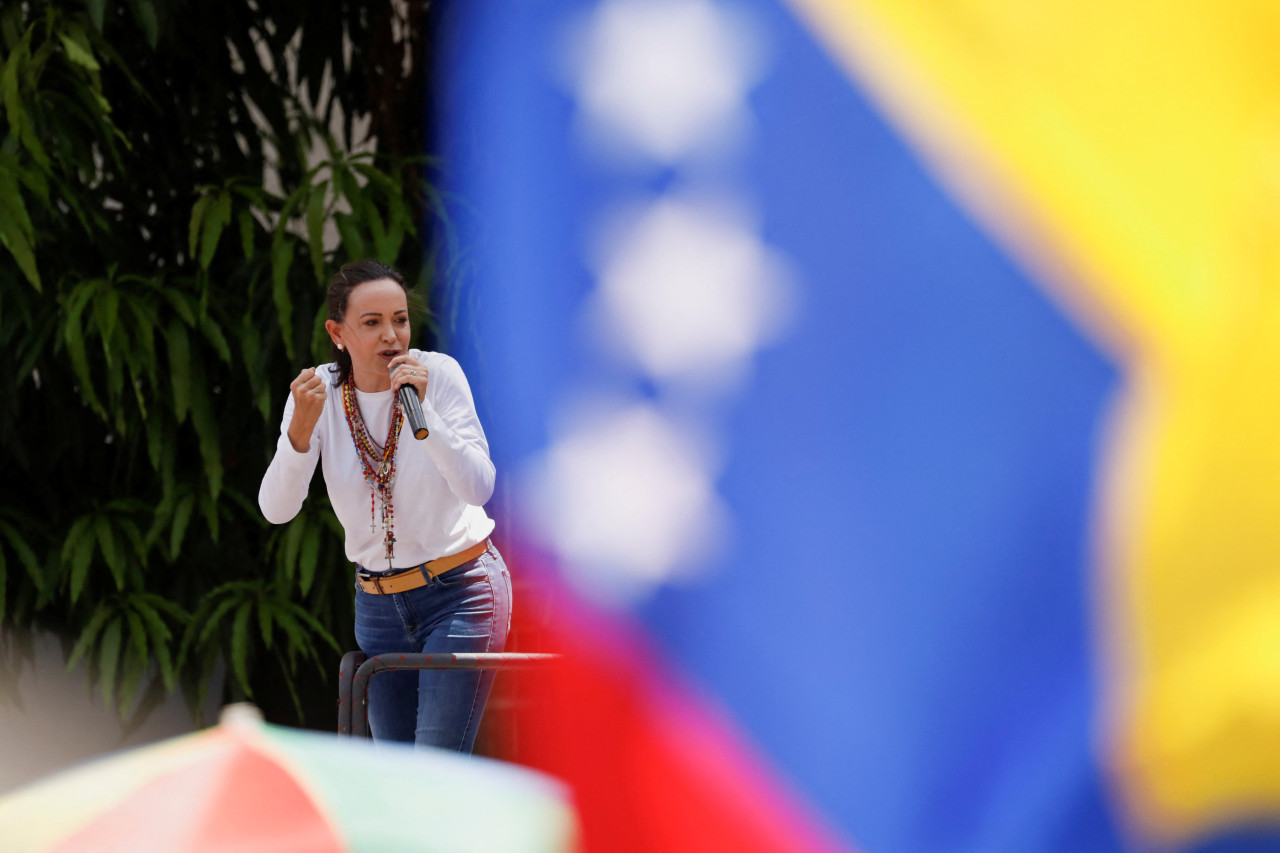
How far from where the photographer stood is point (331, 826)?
0.48 metres

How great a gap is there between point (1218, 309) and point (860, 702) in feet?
0.49

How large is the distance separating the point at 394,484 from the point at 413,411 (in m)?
0.18

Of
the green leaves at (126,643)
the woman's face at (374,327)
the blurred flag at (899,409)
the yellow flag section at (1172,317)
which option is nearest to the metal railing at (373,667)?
the woman's face at (374,327)

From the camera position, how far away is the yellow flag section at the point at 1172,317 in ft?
1.10

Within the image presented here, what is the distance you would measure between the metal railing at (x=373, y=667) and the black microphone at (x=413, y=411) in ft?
0.79

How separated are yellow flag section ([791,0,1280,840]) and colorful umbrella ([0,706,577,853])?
205mm

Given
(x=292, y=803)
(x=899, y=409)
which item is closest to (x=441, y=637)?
(x=292, y=803)

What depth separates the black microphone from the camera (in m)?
1.42

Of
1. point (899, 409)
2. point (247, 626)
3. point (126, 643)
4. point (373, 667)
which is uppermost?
point (899, 409)

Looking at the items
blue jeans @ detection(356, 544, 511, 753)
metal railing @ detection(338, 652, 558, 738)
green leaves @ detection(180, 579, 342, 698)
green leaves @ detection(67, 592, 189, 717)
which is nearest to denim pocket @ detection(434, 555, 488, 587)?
blue jeans @ detection(356, 544, 511, 753)

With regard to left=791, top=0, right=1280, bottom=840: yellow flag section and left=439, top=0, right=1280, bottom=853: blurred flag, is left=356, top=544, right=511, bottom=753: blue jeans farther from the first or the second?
left=791, top=0, right=1280, bottom=840: yellow flag section

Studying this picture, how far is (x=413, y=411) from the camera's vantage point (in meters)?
1.46

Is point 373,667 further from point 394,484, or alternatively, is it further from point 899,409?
point 899,409

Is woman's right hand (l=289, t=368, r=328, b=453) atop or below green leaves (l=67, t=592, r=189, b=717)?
atop
